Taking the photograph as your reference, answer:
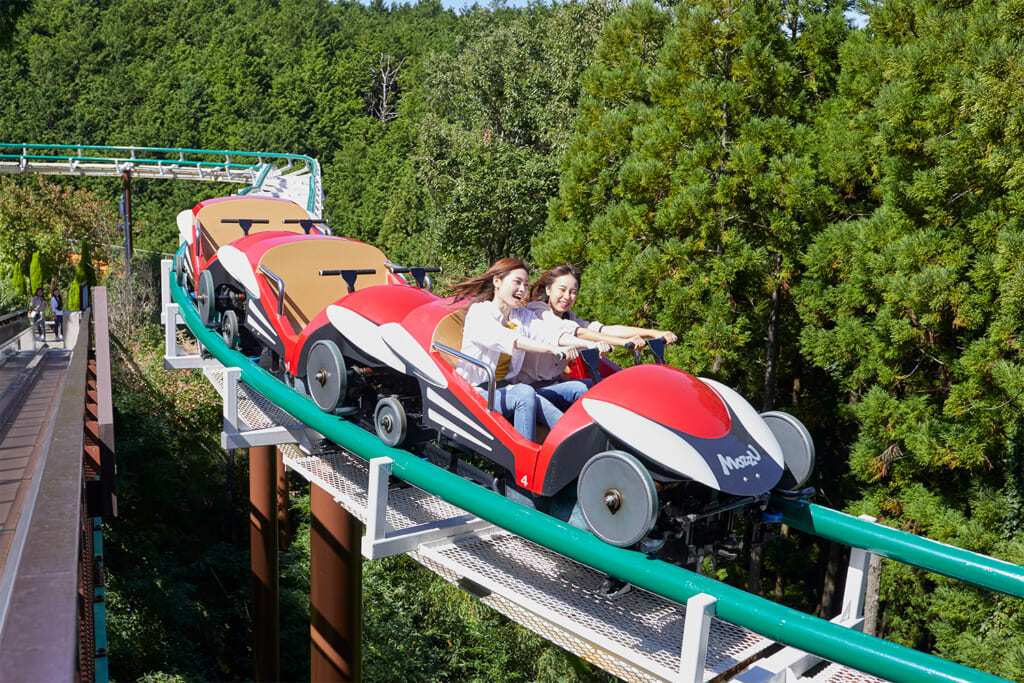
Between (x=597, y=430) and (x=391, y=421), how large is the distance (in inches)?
54.6

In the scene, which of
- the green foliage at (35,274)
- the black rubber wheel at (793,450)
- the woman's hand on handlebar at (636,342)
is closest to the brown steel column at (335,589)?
the woman's hand on handlebar at (636,342)

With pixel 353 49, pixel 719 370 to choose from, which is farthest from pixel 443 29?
pixel 719 370

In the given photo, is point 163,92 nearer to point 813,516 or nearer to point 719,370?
point 719,370

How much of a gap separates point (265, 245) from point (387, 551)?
3141 millimetres

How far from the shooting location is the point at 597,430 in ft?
10.2

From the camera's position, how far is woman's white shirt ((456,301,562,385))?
3.67 meters

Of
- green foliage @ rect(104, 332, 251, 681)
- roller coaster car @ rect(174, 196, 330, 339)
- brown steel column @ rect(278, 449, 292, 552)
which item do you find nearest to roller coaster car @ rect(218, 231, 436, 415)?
roller coaster car @ rect(174, 196, 330, 339)

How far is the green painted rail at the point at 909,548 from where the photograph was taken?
2879mm

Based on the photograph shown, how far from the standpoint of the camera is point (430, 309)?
4.13m

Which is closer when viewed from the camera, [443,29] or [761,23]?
[761,23]

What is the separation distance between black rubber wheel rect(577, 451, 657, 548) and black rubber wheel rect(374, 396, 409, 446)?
1.27 meters

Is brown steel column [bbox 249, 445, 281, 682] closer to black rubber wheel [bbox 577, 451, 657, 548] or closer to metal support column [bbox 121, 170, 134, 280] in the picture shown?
black rubber wheel [bbox 577, 451, 657, 548]

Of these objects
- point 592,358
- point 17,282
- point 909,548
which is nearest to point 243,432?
point 592,358

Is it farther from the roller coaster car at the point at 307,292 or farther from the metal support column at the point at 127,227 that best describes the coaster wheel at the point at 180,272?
the metal support column at the point at 127,227
